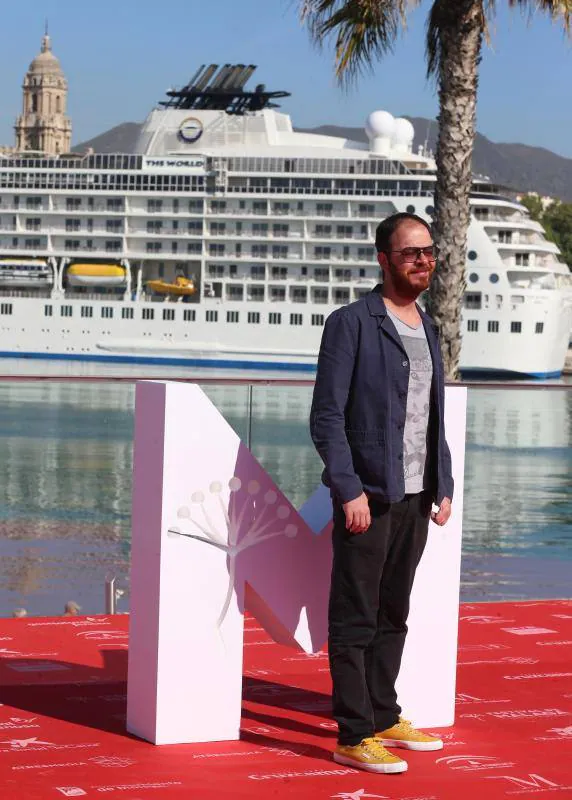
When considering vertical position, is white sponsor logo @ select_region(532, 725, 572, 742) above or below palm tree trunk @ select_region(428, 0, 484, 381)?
below

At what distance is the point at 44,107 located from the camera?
10956 centimetres

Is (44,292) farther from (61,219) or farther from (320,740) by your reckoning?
(320,740)

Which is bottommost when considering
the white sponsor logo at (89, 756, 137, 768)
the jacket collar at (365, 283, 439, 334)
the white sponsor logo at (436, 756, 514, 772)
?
the white sponsor logo at (436, 756, 514, 772)

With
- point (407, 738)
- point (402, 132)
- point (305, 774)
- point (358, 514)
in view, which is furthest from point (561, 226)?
point (305, 774)

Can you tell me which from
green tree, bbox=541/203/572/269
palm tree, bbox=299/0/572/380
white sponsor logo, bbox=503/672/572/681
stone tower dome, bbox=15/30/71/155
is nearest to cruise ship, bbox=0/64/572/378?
green tree, bbox=541/203/572/269

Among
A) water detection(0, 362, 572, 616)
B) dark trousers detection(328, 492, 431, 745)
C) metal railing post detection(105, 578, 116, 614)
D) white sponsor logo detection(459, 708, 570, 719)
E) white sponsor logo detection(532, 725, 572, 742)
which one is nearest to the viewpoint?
dark trousers detection(328, 492, 431, 745)

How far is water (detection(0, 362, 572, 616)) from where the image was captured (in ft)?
21.3

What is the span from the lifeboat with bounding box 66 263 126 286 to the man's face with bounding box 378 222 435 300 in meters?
45.0

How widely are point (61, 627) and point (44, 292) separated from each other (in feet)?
145

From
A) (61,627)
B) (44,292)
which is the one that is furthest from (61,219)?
(61,627)

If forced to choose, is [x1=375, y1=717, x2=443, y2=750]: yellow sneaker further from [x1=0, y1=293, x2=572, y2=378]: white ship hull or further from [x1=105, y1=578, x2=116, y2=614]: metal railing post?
[x1=0, y1=293, x2=572, y2=378]: white ship hull

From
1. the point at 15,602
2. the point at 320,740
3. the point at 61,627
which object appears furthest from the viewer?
the point at 15,602

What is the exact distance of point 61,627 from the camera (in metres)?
4.62

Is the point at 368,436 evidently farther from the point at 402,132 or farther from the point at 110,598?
the point at 402,132
